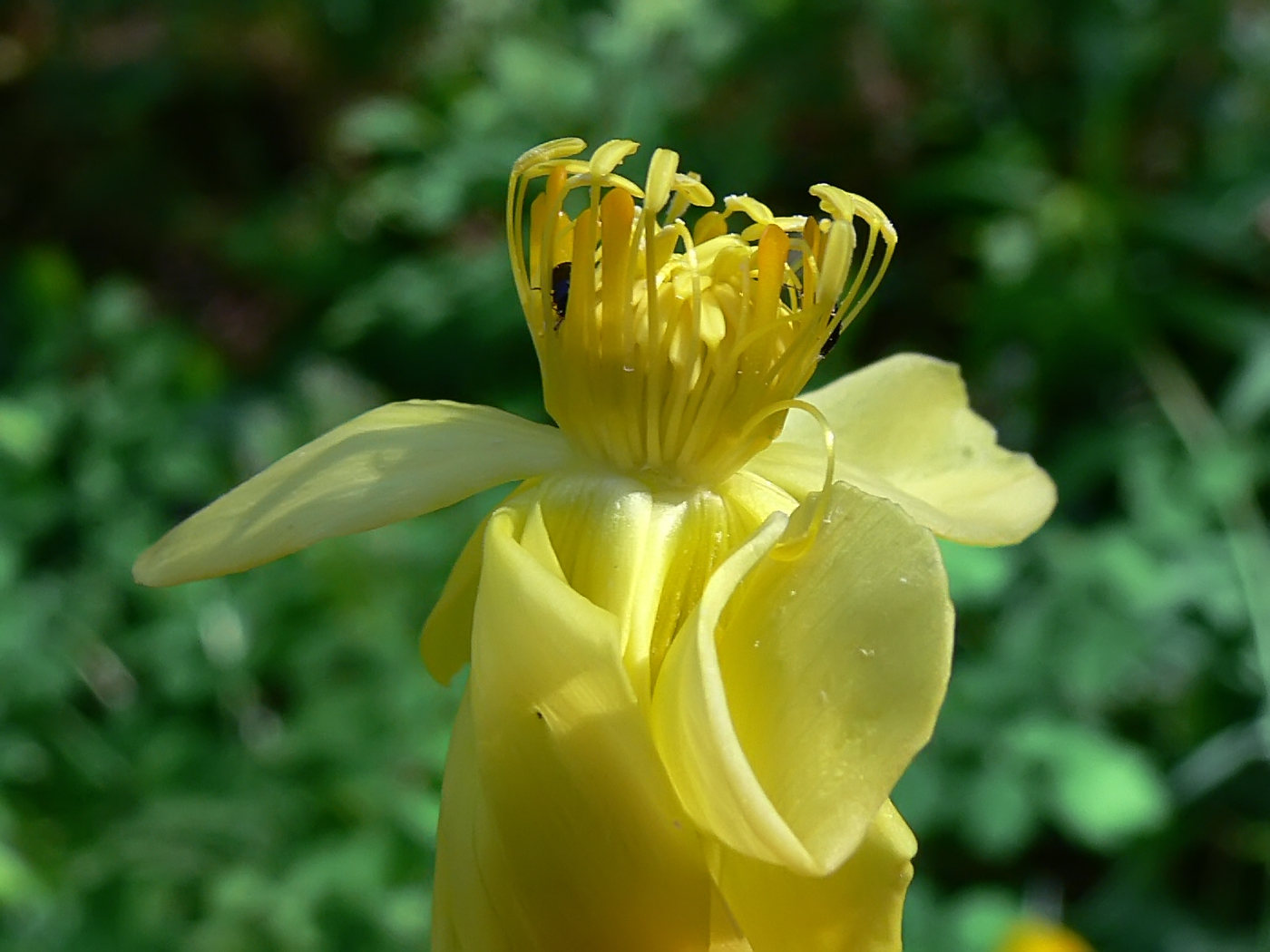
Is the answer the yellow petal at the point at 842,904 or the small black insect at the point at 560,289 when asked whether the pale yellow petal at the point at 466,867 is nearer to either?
the yellow petal at the point at 842,904

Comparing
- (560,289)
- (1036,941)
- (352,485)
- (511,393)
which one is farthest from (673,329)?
(511,393)

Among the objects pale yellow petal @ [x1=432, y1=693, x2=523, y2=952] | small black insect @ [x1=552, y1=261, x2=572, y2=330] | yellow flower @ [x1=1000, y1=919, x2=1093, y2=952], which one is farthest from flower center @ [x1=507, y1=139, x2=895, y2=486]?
yellow flower @ [x1=1000, y1=919, x2=1093, y2=952]

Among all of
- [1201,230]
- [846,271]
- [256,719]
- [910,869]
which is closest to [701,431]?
[846,271]

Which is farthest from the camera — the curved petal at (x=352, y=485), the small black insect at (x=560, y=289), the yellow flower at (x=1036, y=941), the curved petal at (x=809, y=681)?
the yellow flower at (x=1036, y=941)

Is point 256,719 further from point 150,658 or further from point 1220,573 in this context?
point 1220,573

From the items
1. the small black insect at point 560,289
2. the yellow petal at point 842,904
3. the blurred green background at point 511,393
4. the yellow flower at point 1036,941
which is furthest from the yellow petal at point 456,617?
the yellow flower at point 1036,941
